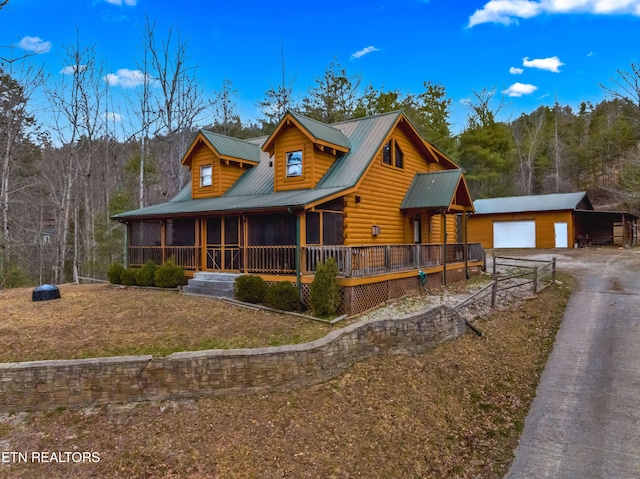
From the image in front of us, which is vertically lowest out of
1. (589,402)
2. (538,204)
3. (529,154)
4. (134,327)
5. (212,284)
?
(589,402)

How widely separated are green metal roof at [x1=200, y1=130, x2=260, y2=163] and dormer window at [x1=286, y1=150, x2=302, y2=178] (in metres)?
3.35

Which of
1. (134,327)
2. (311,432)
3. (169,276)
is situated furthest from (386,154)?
(311,432)

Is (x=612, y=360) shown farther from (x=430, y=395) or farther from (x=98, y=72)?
(x=98, y=72)

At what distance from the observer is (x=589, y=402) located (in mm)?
8000

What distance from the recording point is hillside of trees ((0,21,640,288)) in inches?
919

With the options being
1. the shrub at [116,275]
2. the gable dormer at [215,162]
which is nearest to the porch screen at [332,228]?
the gable dormer at [215,162]

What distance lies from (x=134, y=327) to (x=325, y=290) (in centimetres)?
484

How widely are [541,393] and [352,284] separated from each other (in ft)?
16.4

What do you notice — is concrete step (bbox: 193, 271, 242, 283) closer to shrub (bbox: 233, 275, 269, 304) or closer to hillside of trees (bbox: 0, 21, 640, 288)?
shrub (bbox: 233, 275, 269, 304)

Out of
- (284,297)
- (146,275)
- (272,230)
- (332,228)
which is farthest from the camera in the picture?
(146,275)

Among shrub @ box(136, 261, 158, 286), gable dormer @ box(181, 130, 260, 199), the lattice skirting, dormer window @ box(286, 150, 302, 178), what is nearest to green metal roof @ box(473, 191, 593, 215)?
the lattice skirting

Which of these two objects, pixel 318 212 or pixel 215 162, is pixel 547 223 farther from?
pixel 215 162

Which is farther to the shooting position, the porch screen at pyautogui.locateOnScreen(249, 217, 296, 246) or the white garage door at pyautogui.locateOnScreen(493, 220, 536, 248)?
the white garage door at pyautogui.locateOnScreen(493, 220, 536, 248)

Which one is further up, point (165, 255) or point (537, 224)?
point (537, 224)
